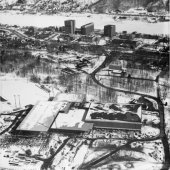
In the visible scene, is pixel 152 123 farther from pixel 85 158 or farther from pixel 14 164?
pixel 14 164

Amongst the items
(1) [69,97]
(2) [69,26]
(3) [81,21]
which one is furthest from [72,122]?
(3) [81,21]

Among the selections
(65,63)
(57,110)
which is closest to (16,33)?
(65,63)

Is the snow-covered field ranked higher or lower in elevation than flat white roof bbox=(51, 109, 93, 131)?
higher

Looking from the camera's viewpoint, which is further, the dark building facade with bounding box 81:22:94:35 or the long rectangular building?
the dark building facade with bounding box 81:22:94:35

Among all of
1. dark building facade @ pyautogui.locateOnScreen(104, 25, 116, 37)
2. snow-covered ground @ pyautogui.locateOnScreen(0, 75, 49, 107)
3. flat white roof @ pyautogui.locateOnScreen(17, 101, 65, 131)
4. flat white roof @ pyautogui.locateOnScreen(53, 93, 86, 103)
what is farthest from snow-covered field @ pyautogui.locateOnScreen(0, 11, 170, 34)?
flat white roof @ pyautogui.locateOnScreen(17, 101, 65, 131)

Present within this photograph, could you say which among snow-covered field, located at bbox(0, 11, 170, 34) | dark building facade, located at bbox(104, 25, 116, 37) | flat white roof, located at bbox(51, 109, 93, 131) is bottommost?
flat white roof, located at bbox(51, 109, 93, 131)

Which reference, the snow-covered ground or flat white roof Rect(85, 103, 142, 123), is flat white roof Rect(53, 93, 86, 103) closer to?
the snow-covered ground

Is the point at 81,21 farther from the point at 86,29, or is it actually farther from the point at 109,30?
the point at 109,30
